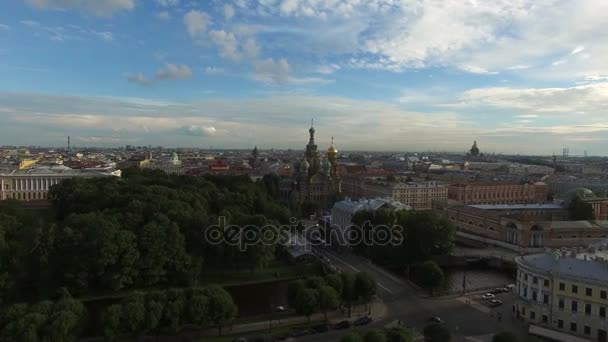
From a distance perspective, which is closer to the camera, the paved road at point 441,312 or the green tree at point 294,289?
the paved road at point 441,312

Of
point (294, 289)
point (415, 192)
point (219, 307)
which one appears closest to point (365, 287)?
point (294, 289)

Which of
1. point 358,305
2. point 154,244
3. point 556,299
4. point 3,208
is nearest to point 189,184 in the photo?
point 3,208

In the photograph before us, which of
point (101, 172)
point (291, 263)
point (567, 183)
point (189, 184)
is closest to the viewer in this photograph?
point (291, 263)

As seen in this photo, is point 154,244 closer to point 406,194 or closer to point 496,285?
point 496,285

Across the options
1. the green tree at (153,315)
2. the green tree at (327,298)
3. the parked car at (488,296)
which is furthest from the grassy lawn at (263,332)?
the parked car at (488,296)

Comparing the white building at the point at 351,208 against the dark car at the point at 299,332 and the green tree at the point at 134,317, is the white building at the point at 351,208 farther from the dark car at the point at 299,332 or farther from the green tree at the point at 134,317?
the green tree at the point at 134,317

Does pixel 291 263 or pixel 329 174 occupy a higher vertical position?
pixel 329 174
